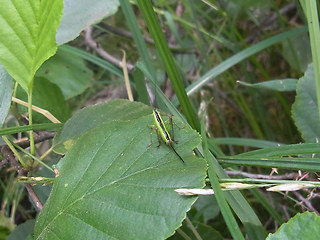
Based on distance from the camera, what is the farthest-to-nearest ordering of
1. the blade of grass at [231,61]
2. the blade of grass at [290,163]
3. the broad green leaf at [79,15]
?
the blade of grass at [231,61], the broad green leaf at [79,15], the blade of grass at [290,163]

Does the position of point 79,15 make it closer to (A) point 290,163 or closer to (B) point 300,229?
(A) point 290,163

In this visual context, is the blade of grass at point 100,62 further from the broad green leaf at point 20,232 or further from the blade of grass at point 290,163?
the blade of grass at point 290,163

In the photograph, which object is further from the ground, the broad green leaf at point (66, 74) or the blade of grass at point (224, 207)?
the broad green leaf at point (66, 74)

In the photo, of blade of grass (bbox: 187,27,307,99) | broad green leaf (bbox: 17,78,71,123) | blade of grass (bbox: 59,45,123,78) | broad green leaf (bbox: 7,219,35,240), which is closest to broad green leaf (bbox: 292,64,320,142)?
blade of grass (bbox: 187,27,307,99)

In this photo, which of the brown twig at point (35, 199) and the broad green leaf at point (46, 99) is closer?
the brown twig at point (35, 199)

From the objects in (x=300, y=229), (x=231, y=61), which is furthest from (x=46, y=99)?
(x=300, y=229)

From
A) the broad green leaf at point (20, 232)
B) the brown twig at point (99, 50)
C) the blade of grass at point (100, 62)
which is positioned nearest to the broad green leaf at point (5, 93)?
the broad green leaf at point (20, 232)
